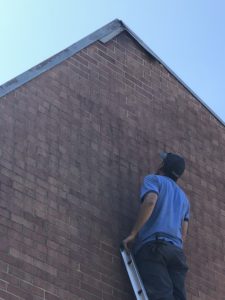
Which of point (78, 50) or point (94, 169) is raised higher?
point (78, 50)

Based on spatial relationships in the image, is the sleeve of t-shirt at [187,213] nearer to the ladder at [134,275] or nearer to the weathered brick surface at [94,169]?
the weathered brick surface at [94,169]

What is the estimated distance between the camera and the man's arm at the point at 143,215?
9.16 metres

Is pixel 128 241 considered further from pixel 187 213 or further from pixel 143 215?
pixel 187 213

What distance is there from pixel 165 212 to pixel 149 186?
0.31 metres

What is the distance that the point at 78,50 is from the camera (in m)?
10.4

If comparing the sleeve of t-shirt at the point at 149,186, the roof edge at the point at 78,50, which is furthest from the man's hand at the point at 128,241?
the roof edge at the point at 78,50

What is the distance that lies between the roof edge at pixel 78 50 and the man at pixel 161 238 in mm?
1577

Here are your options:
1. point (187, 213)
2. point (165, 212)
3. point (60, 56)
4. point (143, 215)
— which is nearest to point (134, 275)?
point (143, 215)

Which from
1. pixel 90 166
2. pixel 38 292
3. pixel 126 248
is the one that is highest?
pixel 90 166

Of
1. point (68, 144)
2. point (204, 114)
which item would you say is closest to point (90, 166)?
point (68, 144)

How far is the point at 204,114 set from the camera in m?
11.8

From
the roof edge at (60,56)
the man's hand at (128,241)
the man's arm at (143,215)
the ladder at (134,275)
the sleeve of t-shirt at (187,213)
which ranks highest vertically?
the roof edge at (60,56)

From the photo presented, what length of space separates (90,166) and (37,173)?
812 millimetres

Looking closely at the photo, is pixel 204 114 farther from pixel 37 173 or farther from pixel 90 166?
pixel 37 173
